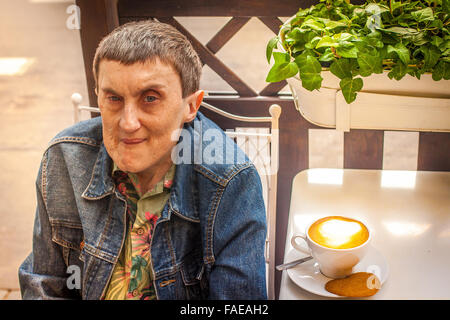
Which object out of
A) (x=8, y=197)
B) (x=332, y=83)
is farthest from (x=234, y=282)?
(x=8, y=197)

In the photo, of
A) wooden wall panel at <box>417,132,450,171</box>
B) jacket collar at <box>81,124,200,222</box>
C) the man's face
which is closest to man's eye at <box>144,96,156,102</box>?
the man's face

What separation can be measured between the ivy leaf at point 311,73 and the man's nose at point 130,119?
14.6 inches

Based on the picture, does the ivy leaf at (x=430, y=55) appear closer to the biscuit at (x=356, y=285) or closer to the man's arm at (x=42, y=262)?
the biscuit at (x=356, y=285)

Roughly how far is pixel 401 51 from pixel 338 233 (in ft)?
1.30

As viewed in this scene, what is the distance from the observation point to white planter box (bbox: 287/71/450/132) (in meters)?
1.05

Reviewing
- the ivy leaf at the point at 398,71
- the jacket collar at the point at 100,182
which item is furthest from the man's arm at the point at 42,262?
the ivy leaf at the point at 398,71

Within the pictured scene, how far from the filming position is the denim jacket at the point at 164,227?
110 cm

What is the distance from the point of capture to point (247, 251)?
1.09m

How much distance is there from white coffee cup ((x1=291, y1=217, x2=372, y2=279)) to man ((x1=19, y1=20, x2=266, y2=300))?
0.65 feet

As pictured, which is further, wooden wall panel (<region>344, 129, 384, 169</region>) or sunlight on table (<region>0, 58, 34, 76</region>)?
sunlight on table (<region>0, 58, 34, 76</region>)

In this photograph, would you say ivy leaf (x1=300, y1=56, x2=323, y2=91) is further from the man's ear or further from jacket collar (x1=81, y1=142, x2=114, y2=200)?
jacket collar (x1=81, y1=142, x2=114, y2=200)

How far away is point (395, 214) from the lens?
1.19m

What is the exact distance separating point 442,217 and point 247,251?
0.49 meters

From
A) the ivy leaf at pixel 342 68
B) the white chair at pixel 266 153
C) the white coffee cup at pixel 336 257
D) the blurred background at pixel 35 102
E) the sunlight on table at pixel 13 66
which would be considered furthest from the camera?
the sunlight on table at pixel 13 66
